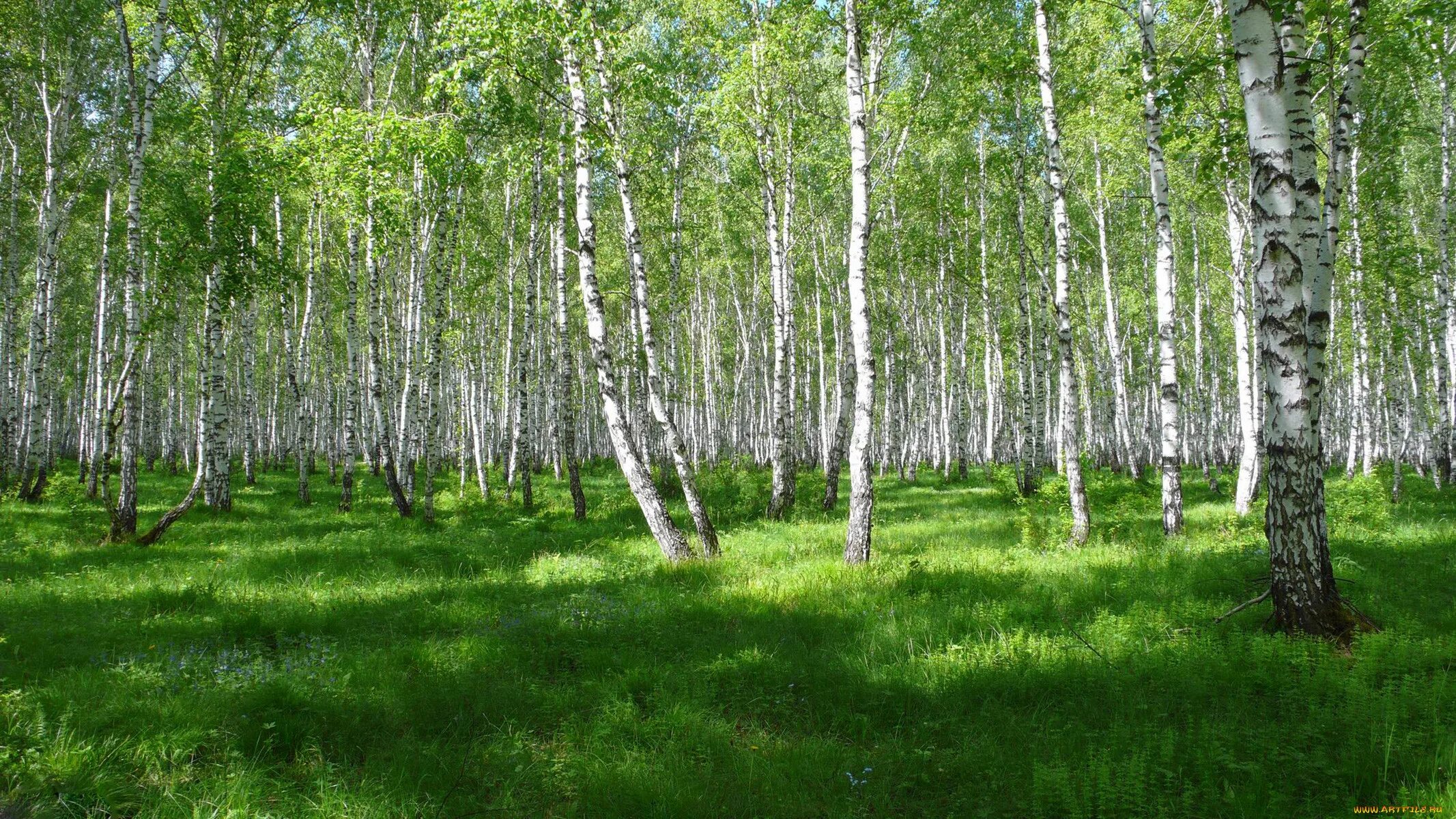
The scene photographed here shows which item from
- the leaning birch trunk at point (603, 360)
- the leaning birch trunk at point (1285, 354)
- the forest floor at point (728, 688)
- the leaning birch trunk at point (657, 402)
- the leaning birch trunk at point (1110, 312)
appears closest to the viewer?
the forest floor at point (728, 688)

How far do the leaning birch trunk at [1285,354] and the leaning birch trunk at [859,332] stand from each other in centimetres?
392

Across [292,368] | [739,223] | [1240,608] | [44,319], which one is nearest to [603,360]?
[1240,608]

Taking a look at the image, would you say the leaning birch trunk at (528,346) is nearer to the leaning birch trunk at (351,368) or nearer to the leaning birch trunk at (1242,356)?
the leaning birch trunk at (351,368)

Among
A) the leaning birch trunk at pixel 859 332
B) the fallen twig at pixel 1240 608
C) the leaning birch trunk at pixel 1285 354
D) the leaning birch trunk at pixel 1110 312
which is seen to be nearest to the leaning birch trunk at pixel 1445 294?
the leaning birch trunk at pixel 1110 312

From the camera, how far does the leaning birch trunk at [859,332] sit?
8.12 meters

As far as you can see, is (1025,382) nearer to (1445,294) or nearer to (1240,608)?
(1445,294)

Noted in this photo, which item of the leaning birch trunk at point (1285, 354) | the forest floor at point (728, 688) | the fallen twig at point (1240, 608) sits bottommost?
the forest floor at point (728, 688)

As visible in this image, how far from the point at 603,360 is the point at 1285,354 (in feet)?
22.7

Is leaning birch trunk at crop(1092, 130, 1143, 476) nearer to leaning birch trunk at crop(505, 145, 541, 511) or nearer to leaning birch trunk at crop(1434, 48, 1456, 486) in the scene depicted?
leaning birch trunk at crop(1434, 48, 1456, 486)

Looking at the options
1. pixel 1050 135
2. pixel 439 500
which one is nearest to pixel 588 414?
pixel 439 500

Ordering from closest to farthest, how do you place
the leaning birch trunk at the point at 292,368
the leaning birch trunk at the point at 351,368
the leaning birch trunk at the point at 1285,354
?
the leaning birch trunk at the point at 1285,354
the leaning birch trunk at the point at 351,368
the leaning birch trunk at the point at 292,368

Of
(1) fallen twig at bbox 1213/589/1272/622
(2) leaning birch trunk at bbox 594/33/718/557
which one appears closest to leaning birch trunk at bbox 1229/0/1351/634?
(1) fallen twig at bbox 1213/589/1272/622

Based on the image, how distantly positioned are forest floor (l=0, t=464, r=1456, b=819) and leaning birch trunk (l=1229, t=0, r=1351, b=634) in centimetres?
47

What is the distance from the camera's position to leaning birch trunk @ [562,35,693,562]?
8.62m
